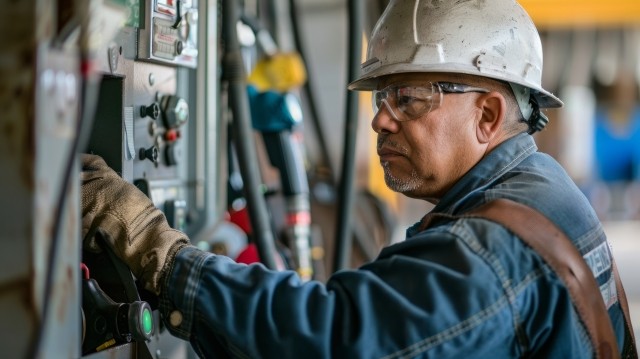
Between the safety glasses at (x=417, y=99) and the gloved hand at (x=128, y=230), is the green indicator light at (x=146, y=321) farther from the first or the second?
the safety glasses at (x=417, y=99)

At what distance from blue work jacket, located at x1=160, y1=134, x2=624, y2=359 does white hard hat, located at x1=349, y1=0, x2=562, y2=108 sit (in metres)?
0.35

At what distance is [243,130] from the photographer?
2.83 metres

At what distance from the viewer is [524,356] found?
163cm

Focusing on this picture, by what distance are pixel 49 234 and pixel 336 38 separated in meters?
6.28

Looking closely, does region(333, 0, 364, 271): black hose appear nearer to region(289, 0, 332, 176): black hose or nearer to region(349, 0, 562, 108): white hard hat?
region(289, 0, 332, 176): black hose

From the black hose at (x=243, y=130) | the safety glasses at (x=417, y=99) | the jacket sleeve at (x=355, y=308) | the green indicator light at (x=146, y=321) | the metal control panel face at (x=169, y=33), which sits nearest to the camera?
the jacket sleeve at (x=355, y=308)

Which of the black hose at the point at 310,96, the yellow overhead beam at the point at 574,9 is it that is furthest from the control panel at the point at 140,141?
the yellow overhead beam at the point at 574,9

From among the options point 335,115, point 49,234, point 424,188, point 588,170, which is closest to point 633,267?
point 335,115

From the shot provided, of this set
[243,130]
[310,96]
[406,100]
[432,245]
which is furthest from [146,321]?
[310,96]

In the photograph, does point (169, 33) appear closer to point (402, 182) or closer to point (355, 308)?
point (402, 182)

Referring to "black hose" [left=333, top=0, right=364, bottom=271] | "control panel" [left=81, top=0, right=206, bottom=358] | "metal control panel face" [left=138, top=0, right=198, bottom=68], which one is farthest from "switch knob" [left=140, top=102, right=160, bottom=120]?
"black hose" [left=333, top=0, right=364, bottom=271]

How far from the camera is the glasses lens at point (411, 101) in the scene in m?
1.95

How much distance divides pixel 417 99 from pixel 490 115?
16cm

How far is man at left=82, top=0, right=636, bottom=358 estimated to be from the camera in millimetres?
1565
